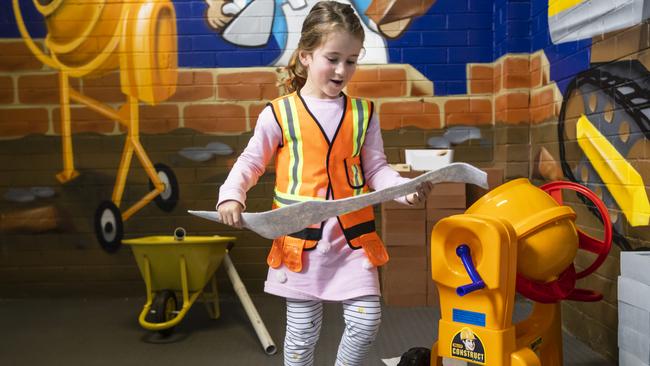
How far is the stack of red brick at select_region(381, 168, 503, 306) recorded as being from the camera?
3301mm

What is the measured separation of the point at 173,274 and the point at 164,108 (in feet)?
3.78

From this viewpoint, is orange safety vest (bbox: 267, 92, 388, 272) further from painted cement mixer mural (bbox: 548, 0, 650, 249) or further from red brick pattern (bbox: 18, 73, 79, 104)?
red brick pattern (bbox: 18, 73, 79, 104)

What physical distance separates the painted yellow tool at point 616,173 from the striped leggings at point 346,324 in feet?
3.78

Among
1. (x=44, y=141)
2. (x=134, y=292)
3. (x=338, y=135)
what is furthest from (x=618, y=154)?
(x=44, y=141)

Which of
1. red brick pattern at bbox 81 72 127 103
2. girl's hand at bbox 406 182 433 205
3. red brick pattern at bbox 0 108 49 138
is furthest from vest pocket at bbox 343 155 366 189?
red brick pattern at bbox 0 108 49 138

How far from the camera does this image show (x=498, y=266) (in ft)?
5.49

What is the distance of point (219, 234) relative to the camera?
3680mm

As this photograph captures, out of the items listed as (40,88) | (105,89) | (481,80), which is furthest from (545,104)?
(40,88)

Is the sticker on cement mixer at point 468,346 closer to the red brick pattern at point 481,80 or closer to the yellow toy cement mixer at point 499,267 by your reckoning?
the yellow toy cement mixer at point 499,267

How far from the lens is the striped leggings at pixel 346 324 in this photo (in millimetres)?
1652

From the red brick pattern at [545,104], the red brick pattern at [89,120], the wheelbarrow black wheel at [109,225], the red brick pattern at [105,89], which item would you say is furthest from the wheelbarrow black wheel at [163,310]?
the red brick pattern at [545,104]

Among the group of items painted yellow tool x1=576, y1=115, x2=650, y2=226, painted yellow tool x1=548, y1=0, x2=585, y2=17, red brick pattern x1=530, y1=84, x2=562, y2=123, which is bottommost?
painted yellow tool x1=576, y1=115, x2=650, y2=226

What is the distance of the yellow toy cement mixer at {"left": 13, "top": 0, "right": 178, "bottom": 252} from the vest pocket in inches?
86.5

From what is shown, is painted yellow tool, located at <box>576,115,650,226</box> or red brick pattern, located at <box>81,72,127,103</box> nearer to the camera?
painted yellow tool, located at <box>576,115,650,226</box>
